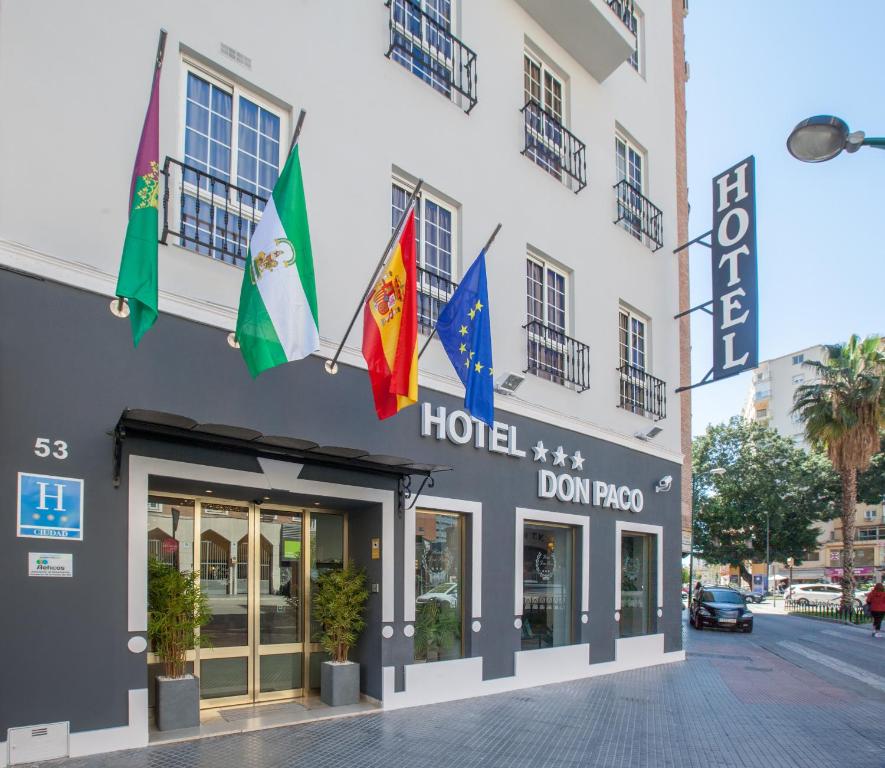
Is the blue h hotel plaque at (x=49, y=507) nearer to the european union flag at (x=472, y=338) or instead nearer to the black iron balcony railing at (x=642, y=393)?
Answer: the european union flag at (x=472, y=338)

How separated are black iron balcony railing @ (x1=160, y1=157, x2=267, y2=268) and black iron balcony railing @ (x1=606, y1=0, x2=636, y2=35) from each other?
11.0 m

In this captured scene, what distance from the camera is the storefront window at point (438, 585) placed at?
35.5 ft

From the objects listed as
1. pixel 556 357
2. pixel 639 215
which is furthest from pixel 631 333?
pixel 556 357

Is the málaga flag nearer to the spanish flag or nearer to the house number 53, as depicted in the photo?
the house number 53

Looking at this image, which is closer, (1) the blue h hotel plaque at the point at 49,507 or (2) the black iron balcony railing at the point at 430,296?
(1) the blue h hotel plaque at the point at 49,507

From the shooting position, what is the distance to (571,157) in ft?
48.7

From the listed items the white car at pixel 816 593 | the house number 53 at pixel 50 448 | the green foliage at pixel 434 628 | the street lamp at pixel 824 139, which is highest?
the street lamp at pixel 824 139

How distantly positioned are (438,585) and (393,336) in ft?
14.5

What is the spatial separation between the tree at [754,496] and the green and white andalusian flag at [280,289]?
4864 centimetres

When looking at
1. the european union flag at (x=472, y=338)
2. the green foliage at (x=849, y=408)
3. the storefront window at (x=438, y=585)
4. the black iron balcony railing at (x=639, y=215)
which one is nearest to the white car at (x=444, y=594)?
the storefront window at (x=438, y=585)

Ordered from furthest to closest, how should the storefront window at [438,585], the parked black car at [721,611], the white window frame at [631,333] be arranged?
the parked black car at [721,611] < the white window frame at [631,333] < the storefront window at [438,585]

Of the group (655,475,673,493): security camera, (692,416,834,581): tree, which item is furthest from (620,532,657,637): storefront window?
(692,416,834,581): tree

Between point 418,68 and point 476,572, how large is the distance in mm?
7459

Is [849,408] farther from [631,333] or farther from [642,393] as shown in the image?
[631,333]
